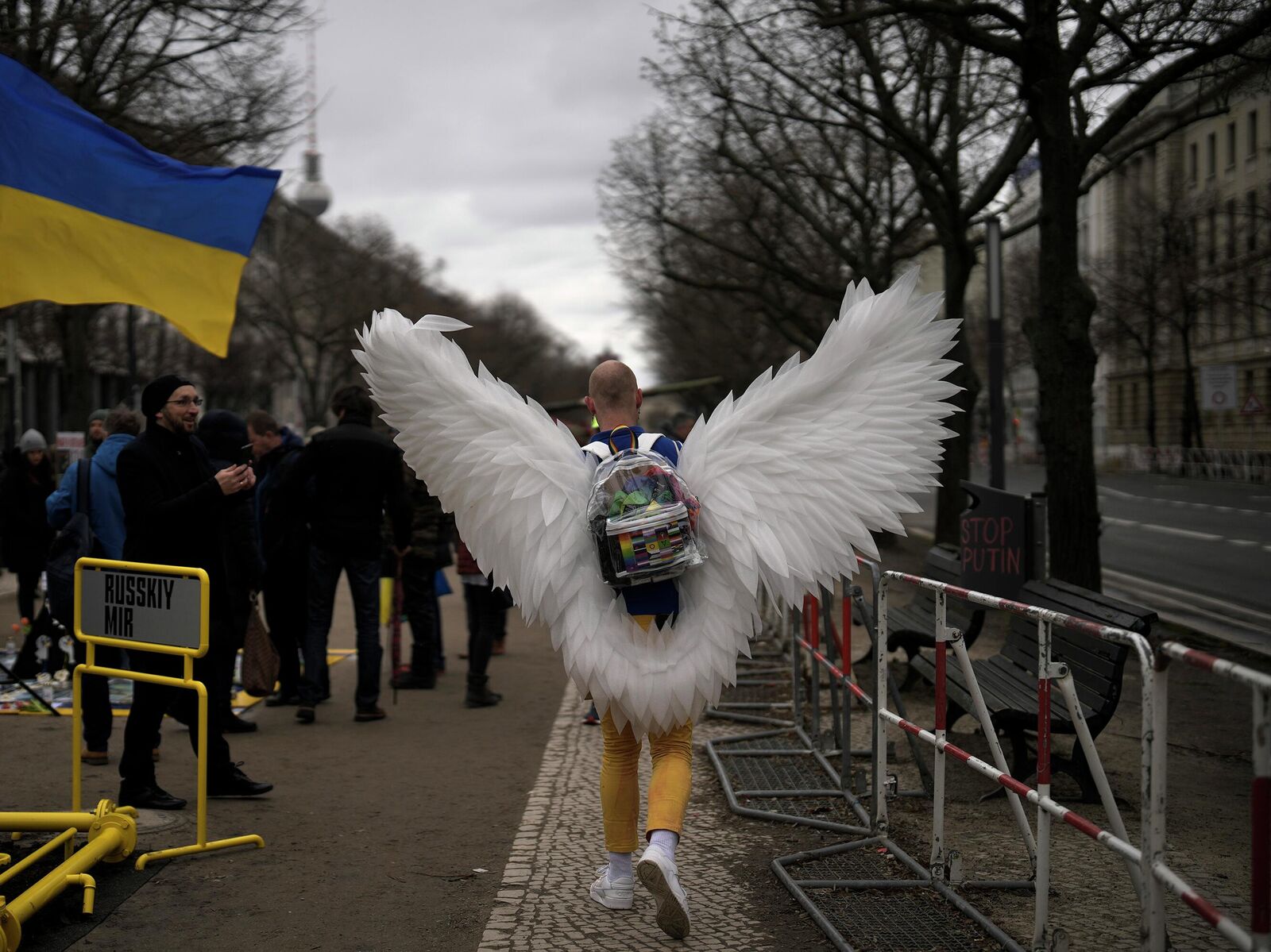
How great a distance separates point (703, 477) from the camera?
4.77m

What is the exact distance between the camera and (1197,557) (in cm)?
2070

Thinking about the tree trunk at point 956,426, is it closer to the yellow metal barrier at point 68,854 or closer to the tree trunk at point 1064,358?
the tree trunk at point 1064,358

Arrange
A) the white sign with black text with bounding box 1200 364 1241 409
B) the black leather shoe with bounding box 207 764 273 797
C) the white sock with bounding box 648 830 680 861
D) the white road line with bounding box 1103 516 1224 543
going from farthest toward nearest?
the white sign with black text with bounding box 1200 364 1241 409 → the white road line with bounding box 1103 516 1224 543 → the black leather shoe with bounding box 207 764 273 797 → the white sock with bounding box 648 830 680 861

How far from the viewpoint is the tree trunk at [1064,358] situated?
1203 centimetres

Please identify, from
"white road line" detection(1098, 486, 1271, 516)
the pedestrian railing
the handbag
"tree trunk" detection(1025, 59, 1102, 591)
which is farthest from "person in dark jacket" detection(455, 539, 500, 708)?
the pedestrian railing

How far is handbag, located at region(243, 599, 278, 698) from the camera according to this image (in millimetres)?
8117

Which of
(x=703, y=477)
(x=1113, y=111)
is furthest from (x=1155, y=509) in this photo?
(x=703, y=477)

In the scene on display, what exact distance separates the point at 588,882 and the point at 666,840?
0.88 metres

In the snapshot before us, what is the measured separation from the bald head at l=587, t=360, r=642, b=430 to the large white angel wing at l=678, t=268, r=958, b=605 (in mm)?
270

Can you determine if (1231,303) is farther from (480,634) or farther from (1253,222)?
(480,634)

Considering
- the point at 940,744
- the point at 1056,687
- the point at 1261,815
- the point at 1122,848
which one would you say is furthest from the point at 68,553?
the point at 1261,815

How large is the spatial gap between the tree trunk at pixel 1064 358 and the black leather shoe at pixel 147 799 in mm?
8233

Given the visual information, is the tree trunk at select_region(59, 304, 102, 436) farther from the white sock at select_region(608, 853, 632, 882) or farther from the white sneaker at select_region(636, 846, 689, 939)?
the white sneaker at select_region(636, 846, 689, 939)

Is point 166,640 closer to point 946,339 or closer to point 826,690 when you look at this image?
point 946,339
